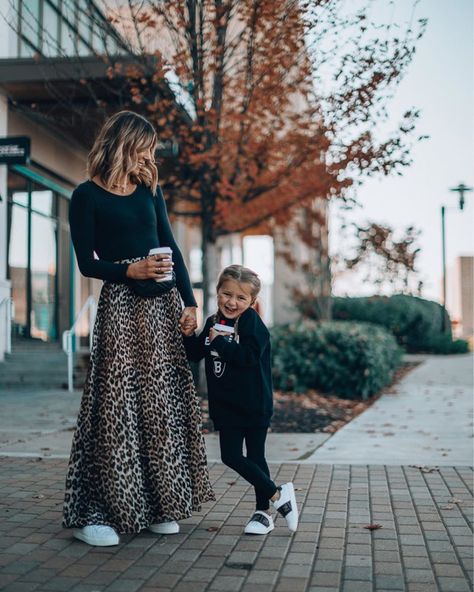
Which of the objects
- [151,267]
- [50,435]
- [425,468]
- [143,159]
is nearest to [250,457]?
[151,267]

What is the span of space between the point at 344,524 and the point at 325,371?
7835mm

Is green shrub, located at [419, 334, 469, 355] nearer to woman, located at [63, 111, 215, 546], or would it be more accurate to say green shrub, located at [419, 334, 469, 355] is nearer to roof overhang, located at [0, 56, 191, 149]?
roof overhang, located at [0, 56, 191, 149]

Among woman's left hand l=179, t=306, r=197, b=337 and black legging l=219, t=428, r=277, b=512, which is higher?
woman's left hand l=179, t=306, r=197, b=337

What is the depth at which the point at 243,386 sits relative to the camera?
150 inches

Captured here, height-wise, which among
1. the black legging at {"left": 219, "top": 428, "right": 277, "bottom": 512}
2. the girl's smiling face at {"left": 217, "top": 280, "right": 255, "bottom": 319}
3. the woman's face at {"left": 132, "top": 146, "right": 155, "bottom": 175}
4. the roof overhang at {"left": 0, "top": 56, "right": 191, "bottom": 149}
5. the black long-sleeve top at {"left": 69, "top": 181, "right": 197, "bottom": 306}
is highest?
the roof overhang at {"left": 0, "top": 56, "right": 191, "bottom": 149}

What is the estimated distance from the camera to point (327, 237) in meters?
16.7

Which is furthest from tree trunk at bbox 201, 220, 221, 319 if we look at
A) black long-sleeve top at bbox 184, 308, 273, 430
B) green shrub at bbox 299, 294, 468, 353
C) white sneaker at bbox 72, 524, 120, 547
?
green shrub at bbox 299, 294, 468, 353

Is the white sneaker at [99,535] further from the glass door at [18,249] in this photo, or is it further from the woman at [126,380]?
the glass door at [18,249]

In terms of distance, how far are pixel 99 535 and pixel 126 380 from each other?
0.74 meters

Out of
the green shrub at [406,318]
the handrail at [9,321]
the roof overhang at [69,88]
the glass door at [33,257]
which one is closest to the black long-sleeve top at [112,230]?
the roof overhang at [69,88]

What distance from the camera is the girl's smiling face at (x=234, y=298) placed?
379cm

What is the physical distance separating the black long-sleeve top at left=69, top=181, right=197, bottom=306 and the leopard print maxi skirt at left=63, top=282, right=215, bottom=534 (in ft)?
0.47

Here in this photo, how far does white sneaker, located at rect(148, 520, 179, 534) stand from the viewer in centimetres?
379

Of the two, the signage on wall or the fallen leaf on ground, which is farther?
the signage on wall
